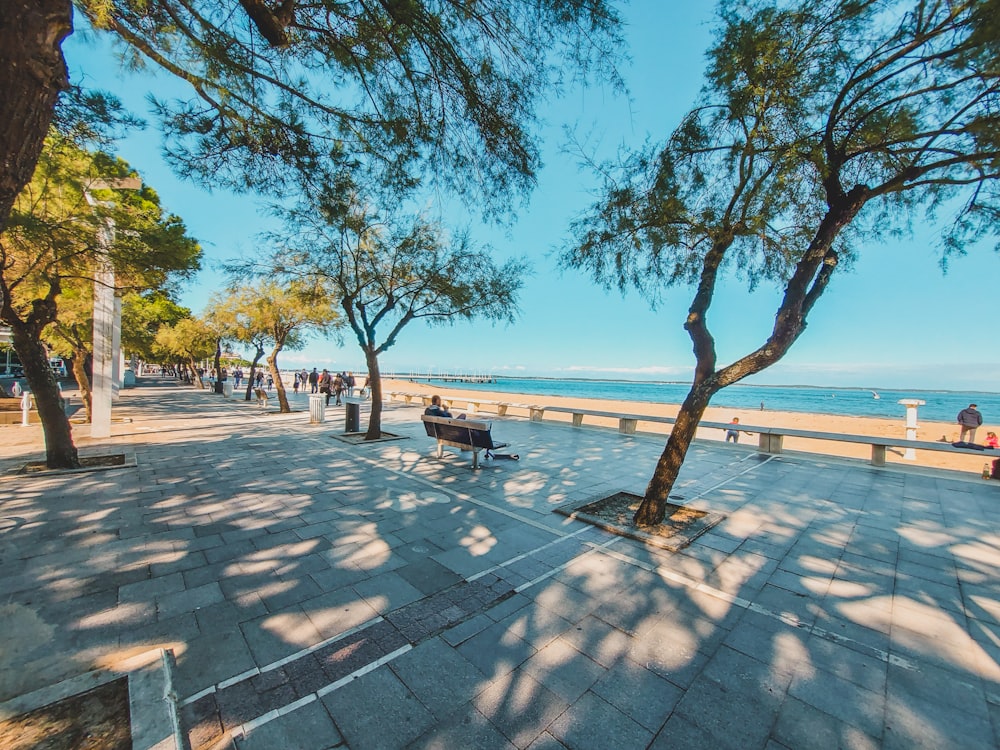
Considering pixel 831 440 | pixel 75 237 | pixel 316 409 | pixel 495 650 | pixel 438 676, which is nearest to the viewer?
pixel 438 676

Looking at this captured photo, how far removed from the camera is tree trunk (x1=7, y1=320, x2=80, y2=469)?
612cm

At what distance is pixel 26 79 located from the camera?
164cm

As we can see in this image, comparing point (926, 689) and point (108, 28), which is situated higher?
point (108, 28)

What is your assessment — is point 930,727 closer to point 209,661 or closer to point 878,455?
point 209,661

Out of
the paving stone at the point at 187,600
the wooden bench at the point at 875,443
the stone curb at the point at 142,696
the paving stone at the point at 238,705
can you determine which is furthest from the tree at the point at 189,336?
the wooden bench at the point at 875,443

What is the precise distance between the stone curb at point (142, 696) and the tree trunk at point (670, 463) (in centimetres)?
432

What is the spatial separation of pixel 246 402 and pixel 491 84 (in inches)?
900

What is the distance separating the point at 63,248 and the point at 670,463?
9.28m

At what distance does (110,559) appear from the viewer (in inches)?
142

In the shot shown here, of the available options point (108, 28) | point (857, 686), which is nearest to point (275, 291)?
point (108, 28)

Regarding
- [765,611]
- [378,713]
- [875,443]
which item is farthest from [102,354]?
[875,443]

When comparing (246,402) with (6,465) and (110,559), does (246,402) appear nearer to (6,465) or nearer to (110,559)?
(6,465)

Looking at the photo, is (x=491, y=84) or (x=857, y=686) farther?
(x=491, y=84)

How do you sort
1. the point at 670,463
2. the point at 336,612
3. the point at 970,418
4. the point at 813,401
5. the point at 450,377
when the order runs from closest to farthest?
the point at 336,612, the point at 670,463, the point at 970,418, the point at 813,401, the point at 450,377
